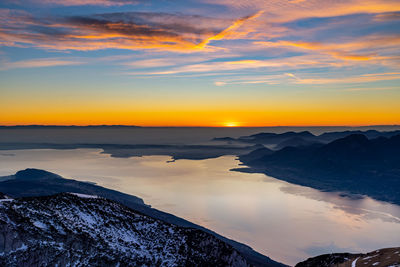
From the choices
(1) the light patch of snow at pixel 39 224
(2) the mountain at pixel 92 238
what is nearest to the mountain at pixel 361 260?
(2) the mountain at pixel 92 238

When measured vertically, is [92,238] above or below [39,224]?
below

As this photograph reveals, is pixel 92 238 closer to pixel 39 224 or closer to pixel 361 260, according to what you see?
pixel 39 224

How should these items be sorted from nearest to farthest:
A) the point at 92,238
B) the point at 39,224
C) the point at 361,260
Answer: the point at 39,224, the point at 92,238, the point at 361,260

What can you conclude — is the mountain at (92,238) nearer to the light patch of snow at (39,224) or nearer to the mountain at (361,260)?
the light patch of snow at (39,224)

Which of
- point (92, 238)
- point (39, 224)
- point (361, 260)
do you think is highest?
point (39, 224)

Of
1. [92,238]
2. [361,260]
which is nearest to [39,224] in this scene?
[92,238]

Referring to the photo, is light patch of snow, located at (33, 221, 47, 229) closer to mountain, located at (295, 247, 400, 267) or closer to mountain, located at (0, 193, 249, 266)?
mountain, located at (0, 193, 249, 266)
